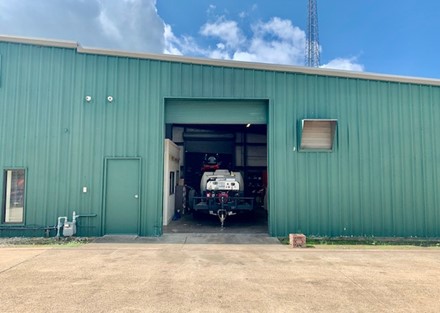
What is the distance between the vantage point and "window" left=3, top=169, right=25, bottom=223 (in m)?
8.36

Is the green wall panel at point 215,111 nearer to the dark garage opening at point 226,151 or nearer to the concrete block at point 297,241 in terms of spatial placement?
the concrete block at point 297,241

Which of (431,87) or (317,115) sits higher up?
(431,87)

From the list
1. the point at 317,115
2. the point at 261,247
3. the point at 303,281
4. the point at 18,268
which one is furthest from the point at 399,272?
the point at 18,268

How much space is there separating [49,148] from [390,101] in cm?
1067

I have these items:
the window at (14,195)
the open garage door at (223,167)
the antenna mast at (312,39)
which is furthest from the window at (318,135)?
the antenna mast at (312,39)

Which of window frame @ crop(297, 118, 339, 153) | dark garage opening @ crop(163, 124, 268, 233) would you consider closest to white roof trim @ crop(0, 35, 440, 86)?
window frame @ crop(297, 118, 339, 153)

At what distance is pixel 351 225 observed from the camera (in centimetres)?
843

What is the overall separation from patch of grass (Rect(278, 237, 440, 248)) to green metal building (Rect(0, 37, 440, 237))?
27 centimetres

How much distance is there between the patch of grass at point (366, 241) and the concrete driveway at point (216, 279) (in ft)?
1.95

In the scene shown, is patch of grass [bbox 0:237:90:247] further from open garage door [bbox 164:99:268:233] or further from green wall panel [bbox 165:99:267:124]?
green wall panel [bbox 165:99:267:124]

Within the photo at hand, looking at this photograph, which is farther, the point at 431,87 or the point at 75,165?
the point at 431,87

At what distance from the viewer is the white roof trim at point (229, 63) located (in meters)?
8.55

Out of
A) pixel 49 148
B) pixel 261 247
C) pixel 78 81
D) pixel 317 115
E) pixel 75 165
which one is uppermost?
pixel 78 81

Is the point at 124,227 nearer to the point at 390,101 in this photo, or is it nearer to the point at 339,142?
the point at 339,142
